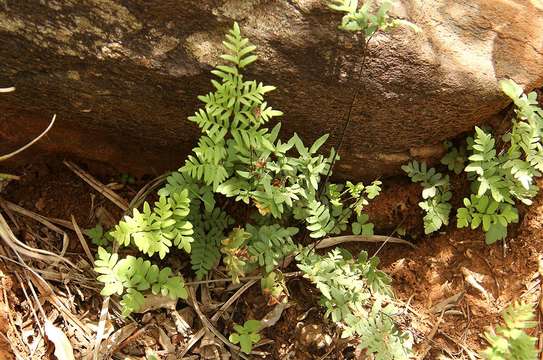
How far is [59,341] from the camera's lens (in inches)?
113

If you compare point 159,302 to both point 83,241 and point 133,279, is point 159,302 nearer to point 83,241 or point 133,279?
point 133,279

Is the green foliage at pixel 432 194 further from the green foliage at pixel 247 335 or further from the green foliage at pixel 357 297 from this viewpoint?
the green foliage at pixel 247 335

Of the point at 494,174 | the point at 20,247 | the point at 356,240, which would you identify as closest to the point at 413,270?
the point at 356,240

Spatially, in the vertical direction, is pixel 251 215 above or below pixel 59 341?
above

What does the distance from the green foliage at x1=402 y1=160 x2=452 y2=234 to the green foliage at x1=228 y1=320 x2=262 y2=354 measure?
1.06 meters

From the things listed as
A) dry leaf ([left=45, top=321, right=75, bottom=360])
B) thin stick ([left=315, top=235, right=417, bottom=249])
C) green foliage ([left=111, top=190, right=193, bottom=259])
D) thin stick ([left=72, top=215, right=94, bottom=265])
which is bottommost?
dry leaf ([left=45, top=321, right=75, bottom=360])

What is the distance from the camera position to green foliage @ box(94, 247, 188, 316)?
8.96 ft

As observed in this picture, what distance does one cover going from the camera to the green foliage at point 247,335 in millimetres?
2992

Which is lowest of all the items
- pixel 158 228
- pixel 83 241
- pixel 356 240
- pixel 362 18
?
pixel 83 241

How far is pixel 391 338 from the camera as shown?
2.84 m

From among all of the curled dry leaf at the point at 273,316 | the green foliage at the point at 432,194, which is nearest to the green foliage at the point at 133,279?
the curled dry leaf at the point at 273,316

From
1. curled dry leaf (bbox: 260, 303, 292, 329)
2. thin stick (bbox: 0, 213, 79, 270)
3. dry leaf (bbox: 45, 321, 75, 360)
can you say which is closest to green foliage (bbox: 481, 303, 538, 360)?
curled dry leaf (bbox: 260, 303, 292, 329)

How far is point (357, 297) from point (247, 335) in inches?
23.8

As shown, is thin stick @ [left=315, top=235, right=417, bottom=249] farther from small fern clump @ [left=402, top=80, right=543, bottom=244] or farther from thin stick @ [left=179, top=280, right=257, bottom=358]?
thin stick @ [left=179, top=280, right=257, bottom=358]
